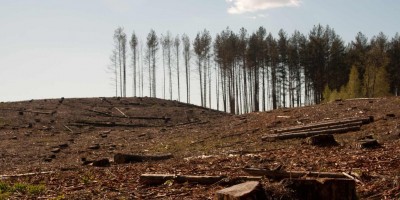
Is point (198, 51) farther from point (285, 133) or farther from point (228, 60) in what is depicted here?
point (285, 133)

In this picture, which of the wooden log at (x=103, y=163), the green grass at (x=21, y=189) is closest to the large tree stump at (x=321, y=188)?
the green grass at (x=21, y=189)

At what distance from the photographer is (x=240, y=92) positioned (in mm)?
70500

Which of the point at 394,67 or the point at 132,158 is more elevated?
the point at 394,67

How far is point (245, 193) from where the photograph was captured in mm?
6070

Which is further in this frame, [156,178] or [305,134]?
[305,134]

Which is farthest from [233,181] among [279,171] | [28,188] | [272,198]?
[28,188]

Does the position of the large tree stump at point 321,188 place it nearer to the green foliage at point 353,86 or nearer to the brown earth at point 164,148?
the brown earth at point 164,148

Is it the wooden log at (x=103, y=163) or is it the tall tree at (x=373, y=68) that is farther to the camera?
the tall tree at (x=373, y=68)

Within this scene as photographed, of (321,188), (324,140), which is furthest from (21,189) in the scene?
(324,140)

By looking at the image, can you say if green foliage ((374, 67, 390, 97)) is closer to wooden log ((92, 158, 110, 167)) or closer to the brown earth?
the brown earth

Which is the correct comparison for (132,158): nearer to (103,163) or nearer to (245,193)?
(103,163)

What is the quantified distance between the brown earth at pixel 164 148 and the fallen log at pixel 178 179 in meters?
0.19

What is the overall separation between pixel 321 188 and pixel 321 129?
14.3 meters

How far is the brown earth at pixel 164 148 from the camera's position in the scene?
376 inches
